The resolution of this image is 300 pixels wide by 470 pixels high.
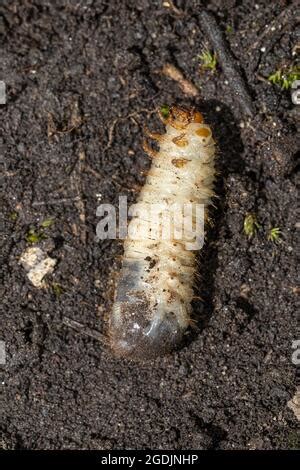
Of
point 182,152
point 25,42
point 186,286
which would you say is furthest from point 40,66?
point 186,286

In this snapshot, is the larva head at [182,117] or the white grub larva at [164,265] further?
the larva head at [182,117]

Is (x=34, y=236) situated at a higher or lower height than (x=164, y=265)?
lower

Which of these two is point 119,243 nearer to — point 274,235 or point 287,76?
point 274,235

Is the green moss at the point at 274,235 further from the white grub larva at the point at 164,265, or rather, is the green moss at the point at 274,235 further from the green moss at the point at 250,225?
the white grub larva at the point at 164,265

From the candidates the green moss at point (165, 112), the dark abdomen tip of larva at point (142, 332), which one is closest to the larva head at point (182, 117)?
the green moss at point (165, 112)

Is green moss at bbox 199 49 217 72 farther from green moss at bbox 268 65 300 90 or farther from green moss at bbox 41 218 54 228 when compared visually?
green moss at bbox 41 218 54 228

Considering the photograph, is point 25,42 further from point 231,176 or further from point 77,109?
point 231,176

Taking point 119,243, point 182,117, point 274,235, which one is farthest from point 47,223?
point 274,235
